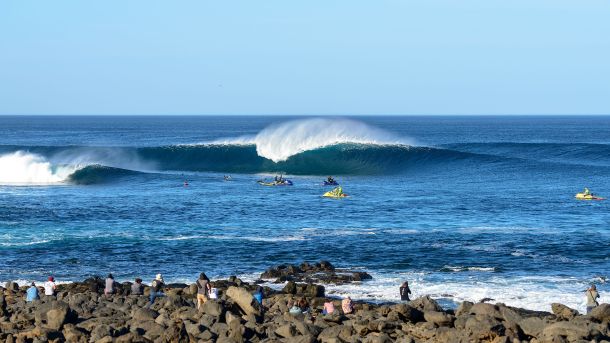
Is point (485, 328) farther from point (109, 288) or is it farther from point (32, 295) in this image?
point (32, 295)

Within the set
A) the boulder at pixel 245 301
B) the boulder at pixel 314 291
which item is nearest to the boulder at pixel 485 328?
the boulder at pixel 245 301

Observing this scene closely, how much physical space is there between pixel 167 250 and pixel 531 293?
1096 centimetres

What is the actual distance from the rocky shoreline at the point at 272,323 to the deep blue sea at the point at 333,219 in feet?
13.7

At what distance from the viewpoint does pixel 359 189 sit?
153 feet

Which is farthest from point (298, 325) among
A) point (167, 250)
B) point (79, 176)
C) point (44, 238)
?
point (79, 176)

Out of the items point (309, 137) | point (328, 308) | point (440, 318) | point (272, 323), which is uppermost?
point (309, 137)

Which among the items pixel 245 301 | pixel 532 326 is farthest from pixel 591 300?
pixel 245 301

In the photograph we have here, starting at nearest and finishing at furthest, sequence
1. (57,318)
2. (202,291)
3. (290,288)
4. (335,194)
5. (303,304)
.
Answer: (57,318)
(202,291)
(303,304)
(290,288)
(335,194)

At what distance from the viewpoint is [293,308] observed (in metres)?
17.2

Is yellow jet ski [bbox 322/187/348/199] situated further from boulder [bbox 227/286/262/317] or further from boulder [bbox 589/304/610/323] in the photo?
boulder [bbox 589/304/610/323]

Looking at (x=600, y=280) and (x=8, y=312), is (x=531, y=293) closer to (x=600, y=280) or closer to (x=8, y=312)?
(x=600, y=280)

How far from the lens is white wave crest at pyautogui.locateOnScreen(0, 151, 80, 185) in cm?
5412

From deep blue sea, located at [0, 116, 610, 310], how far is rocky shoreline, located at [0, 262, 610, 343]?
13.7ft

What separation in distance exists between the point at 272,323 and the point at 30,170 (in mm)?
42804
